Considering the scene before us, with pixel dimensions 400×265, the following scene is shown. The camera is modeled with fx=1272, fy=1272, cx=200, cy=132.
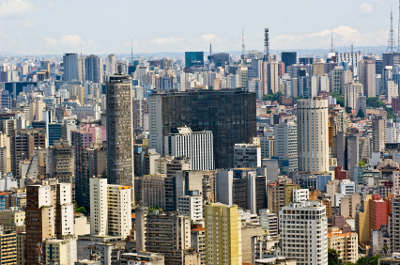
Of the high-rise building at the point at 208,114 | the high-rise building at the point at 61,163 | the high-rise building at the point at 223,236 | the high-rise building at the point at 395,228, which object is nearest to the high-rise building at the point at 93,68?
the high-rise building at the point at 208,114

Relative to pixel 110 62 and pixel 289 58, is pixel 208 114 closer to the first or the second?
pixel 289 58

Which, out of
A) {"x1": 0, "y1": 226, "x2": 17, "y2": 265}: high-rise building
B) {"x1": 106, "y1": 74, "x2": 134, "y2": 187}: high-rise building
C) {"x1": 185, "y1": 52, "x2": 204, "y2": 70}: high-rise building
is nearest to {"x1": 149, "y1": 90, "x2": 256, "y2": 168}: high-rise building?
{"x1": 106, "y1": 74, "x2": 134, "y2": 187}: high-rise building

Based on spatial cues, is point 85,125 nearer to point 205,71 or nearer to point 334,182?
point 334,182

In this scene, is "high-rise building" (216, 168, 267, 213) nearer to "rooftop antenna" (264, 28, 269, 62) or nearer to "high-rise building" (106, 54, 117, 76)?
"rooftop antenna" (264, 28, 269, 62)

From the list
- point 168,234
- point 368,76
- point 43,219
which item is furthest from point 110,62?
point 168,234

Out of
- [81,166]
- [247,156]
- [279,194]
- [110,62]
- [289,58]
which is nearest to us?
[279,194]

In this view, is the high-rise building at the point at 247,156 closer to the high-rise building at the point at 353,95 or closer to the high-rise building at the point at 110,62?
the high-rise building at the point at 353,95

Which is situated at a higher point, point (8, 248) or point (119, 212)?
point (119, 212)

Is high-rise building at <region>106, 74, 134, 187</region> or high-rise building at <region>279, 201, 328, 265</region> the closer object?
high-rise building at <region>279, 201, 328, 265</region>
